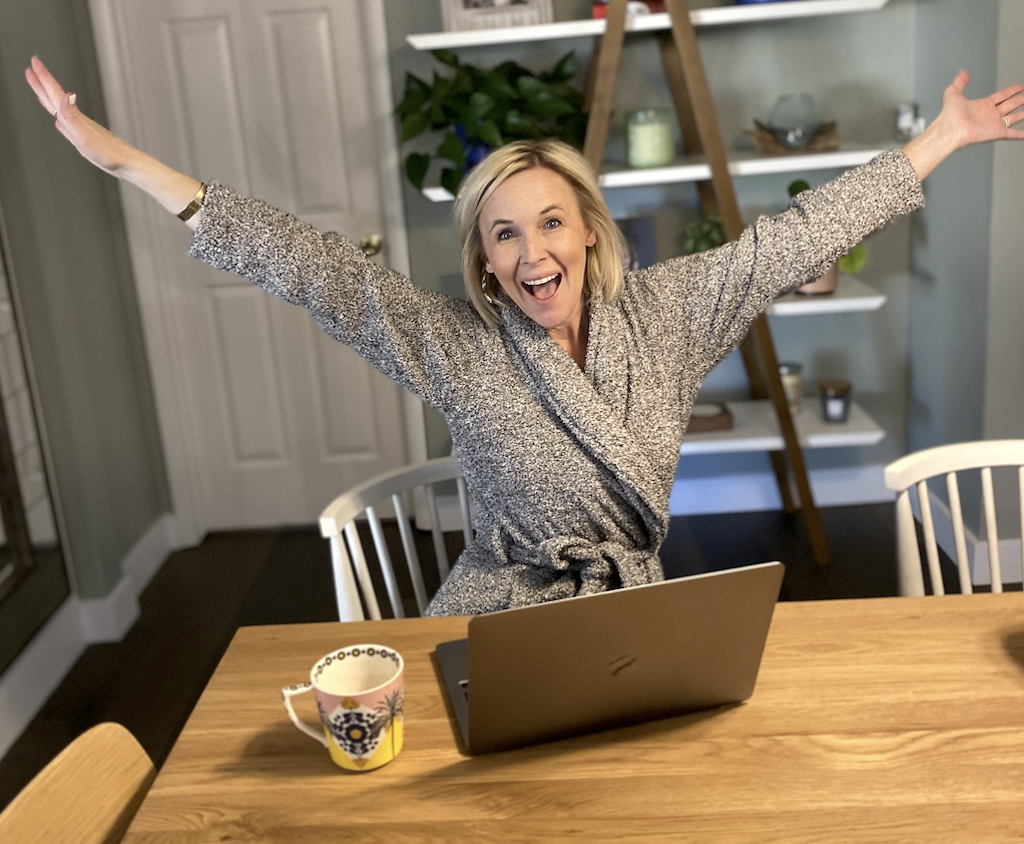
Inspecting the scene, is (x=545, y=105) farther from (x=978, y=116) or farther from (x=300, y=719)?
(x=300, y=719)

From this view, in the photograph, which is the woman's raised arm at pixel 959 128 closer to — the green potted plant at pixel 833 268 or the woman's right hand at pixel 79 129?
the woman's right hand at pixel 79 129

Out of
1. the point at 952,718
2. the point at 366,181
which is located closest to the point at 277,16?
the point at 366,181

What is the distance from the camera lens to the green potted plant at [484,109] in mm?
2959

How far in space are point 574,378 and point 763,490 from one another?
2293 mm

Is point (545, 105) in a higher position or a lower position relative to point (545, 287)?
higher

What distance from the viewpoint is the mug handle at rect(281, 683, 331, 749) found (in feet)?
3.42

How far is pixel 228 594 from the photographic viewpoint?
3.20 metres

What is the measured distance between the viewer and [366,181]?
338cm

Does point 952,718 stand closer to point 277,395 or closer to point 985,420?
point 985,420

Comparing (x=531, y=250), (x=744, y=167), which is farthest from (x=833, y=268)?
(x=531, y=250)

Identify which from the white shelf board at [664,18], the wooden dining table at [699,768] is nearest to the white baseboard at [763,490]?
the white shelf board at [664,18]

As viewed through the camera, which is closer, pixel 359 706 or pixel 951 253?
pixel 359 706

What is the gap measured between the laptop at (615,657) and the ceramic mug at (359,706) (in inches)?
3.1

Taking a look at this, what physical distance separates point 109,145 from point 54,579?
1797 millimetres
